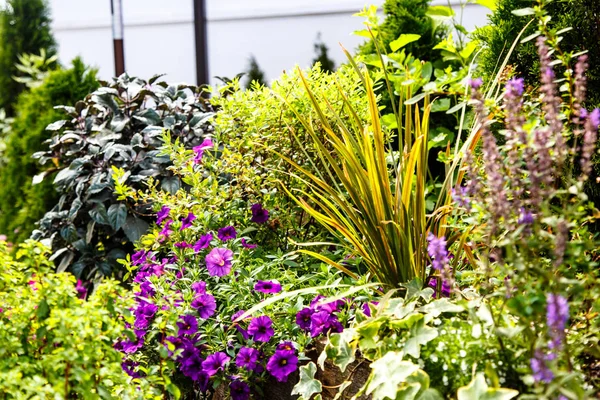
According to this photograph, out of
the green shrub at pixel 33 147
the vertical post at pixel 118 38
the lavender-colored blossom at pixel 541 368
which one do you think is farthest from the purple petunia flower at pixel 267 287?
the vertical post at pixel 118 38

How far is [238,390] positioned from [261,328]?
0.17 meters

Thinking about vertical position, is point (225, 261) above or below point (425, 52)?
below

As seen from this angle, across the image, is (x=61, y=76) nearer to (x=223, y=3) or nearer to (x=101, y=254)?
(x=101, y=254)

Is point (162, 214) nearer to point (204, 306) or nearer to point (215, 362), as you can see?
point (204, 306)

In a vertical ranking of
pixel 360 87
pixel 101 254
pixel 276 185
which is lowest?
pixel 101 254

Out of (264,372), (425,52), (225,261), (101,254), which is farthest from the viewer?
(425,52)

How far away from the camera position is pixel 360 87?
2.40 meters

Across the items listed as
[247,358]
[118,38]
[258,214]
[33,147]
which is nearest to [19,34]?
[118,38]

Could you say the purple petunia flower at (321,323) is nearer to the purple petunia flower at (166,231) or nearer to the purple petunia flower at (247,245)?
the purple petunia flower at (247,245)

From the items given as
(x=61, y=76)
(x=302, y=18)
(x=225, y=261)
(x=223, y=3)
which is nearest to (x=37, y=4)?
(x=223, y=3)

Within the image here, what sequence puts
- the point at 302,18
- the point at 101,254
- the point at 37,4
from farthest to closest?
the point at 37,4 < the point at 302,18 < the point at 101,254

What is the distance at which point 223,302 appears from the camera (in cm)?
193

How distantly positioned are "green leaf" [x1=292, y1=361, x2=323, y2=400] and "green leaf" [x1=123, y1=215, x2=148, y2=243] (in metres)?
1.18

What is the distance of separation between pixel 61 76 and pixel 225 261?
2614 mm
